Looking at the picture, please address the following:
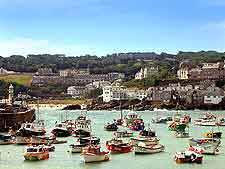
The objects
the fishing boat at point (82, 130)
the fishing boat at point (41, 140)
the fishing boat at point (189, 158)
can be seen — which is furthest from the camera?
the fishing boat at point (82, 130)

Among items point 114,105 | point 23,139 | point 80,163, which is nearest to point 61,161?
point 80,163

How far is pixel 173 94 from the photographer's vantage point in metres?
162

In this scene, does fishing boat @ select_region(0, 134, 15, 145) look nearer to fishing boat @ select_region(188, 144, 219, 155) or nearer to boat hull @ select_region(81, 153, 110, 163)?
boat hull @ select_region(81, 153, 110, 163)

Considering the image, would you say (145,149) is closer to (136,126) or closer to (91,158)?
(91,158)

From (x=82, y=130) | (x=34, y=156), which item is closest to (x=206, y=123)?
(x=82, y=130)

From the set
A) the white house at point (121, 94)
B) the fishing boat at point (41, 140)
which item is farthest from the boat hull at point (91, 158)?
the white house at point (121, 94)

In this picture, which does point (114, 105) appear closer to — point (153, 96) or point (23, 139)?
point (153, 96)

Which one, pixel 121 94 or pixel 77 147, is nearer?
pixel 77 147

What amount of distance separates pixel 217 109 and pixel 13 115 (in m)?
80.1

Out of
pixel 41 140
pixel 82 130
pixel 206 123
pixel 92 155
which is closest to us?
pixel 92 155

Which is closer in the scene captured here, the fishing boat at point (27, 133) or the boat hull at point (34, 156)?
the boat hull at point (34, 156)

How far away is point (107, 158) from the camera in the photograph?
46000 mm

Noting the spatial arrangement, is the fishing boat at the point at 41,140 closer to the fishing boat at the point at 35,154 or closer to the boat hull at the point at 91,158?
the fishing boat at the point at 35,154

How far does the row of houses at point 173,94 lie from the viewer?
15550 centimetres
